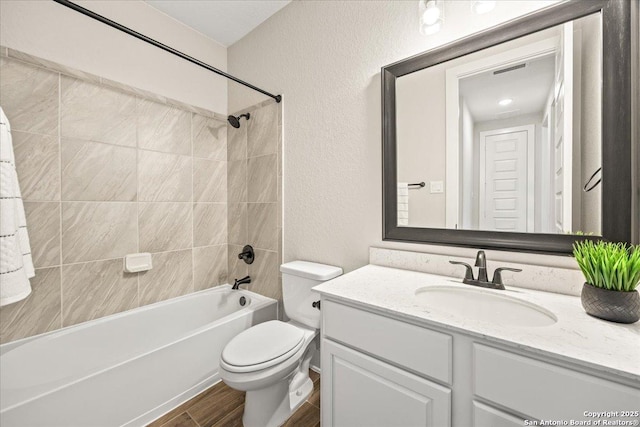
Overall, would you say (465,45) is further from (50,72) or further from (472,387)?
(50,72)

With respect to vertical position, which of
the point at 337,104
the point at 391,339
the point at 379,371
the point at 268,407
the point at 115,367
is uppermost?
the point at 337,104

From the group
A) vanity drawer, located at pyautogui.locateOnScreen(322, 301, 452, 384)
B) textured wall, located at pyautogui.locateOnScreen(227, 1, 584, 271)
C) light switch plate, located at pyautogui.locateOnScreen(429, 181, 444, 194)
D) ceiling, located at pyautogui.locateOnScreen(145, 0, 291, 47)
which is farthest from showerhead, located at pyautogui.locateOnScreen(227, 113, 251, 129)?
vanity drawer, located at pyautogui.locateOnScreen(322, 301, 452, 384)

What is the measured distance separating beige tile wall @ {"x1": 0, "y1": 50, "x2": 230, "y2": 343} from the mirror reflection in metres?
1.09

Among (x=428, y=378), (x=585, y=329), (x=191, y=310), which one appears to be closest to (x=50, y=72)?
(x=191, y=310)

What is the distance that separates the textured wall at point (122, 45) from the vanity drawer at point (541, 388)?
98.7 inches

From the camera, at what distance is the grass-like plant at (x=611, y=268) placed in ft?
2.44

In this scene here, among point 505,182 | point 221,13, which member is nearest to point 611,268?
point 505,182

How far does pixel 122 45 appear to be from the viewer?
5.89 feet

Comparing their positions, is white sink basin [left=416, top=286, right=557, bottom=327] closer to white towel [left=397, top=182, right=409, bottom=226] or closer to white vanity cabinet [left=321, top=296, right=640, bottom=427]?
white vanity cabinet [left=321, top=296, right=640, bottom=427]

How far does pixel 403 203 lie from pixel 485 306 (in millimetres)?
599

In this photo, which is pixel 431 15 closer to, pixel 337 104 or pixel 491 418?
pixel 337 104

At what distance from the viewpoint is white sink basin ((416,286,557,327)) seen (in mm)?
930

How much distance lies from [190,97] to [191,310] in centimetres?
176

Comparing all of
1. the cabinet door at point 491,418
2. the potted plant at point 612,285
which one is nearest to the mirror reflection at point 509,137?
the potted plant at point 612,285
